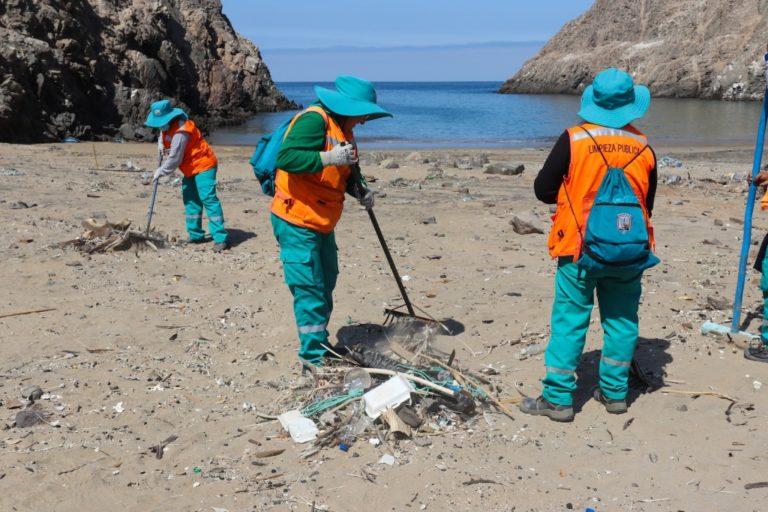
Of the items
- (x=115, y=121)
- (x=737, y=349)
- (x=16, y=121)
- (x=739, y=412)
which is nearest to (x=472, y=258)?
(x=737, y=349)

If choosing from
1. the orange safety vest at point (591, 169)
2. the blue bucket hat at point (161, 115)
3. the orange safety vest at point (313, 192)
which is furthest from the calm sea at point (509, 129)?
the orange safety vest at point (591, 169)

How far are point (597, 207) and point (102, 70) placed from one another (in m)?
29.5

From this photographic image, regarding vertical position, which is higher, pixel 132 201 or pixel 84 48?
pixel 84 48

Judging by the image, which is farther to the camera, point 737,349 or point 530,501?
point 737,349

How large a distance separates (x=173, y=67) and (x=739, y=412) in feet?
119

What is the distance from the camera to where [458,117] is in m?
45.7

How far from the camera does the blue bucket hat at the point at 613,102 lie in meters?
3.69

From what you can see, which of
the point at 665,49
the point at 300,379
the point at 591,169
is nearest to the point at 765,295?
the point at 591,169

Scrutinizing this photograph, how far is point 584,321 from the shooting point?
12.8 feet

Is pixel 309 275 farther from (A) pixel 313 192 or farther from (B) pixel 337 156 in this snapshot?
(B) pixel 337 156

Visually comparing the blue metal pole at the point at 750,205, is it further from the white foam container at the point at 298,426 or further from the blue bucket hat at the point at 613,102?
the white foam container at the point at 298,426

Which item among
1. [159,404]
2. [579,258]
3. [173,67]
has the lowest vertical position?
[159,404]

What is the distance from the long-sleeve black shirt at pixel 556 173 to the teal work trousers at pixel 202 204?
4.81 metres

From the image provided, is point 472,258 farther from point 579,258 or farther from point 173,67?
point 173,67
